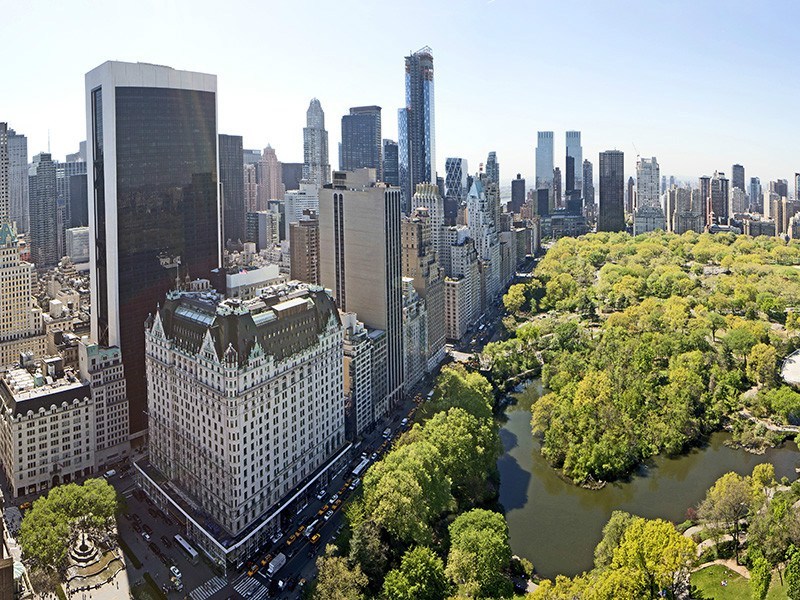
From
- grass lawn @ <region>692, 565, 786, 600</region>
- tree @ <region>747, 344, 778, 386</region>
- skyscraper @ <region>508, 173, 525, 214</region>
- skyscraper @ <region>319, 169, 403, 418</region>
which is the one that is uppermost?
skyscraper @ <region>508, 173, 525, 214</region>

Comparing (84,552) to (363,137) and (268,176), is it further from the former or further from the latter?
(268,176)

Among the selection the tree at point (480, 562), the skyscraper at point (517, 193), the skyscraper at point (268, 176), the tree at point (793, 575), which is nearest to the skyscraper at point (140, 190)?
the tree at point (480, 562)

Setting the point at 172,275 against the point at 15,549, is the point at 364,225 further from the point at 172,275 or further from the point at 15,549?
the point at 15,549

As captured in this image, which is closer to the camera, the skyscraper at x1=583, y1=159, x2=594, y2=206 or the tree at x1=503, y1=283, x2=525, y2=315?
the tree at x1=503, y1=283, x2=525, y2=315

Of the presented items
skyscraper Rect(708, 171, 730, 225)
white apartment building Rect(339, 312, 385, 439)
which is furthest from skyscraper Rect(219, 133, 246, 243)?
skyscraper Rect(708, 171, 730, 225)

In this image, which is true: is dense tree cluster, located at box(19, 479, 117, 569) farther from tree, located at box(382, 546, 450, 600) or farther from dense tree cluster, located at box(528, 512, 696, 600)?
dense tree cluster, located at box(528, 512, 696, 600)

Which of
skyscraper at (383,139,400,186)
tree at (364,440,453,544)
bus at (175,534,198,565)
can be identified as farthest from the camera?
skyscraper at (383,139,400,186)

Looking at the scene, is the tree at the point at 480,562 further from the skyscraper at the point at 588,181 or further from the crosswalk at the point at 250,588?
the skyscraper at the point at 588,181
